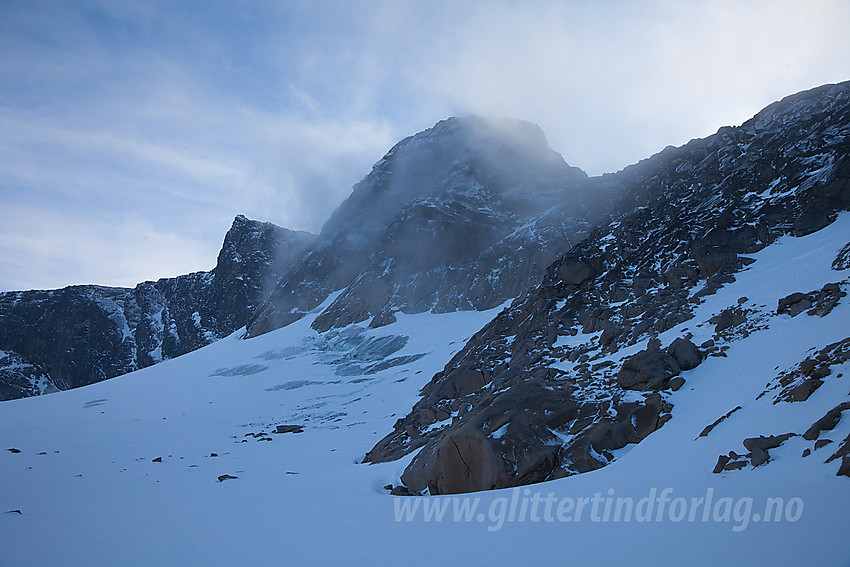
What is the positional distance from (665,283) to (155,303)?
156m

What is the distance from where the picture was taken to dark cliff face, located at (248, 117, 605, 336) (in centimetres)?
6462

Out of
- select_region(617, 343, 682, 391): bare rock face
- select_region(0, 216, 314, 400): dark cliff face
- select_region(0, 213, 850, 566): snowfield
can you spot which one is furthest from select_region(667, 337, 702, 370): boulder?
select_region(0, 216, 314, 400): dark cliff face

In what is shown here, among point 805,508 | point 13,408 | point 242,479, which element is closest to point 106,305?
point 13,408

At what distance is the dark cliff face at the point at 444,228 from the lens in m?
64.6

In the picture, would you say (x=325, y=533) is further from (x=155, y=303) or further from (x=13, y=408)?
(x=155, y=303)

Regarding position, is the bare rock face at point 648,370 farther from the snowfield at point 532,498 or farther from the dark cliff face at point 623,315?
the snowfield at point 532,498

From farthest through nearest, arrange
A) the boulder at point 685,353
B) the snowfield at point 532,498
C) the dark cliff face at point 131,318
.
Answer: the dark cliff face at point 131,318, the boulder at point 685,353, the snowfield at point 532,498

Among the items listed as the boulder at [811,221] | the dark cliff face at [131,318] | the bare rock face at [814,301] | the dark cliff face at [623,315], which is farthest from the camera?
the dark cliff face at [131,318]

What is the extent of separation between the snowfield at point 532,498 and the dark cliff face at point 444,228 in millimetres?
34466

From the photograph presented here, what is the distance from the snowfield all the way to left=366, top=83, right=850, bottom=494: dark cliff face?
1527 mm

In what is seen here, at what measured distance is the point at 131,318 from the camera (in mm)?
145875

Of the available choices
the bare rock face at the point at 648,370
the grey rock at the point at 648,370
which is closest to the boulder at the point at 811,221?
the bare rock face at the point at 648,370

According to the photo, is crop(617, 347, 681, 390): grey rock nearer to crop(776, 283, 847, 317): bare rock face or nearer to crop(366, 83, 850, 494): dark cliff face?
crop(366, 83, 850, 494): dark cliff face

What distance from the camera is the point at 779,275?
20.7 m
